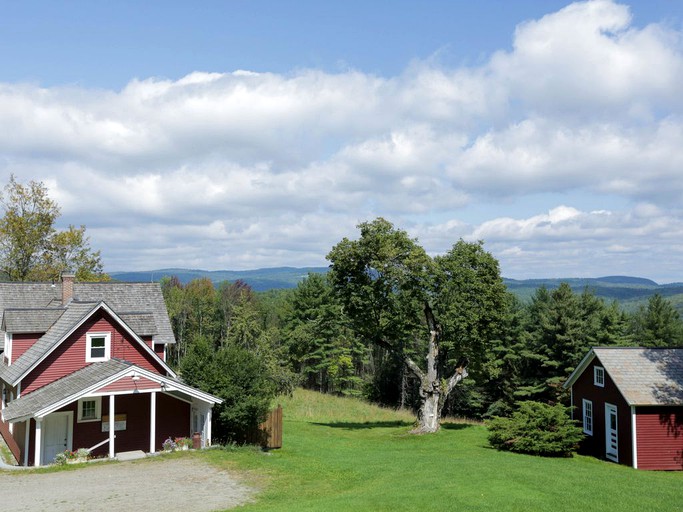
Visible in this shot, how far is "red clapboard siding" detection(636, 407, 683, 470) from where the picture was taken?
27.7 m

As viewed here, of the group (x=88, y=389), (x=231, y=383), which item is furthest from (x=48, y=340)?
(x=231, y=383)

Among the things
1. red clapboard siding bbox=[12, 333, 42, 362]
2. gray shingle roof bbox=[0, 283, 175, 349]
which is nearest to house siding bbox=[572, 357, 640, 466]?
gray shingle roof bbox=[0, 283, 175, 349]

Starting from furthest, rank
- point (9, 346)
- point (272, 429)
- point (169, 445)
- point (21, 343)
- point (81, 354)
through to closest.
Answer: point (21, 343) → point (9, 346) → point (272, 429) → point (81, 354) → point (169, 445)

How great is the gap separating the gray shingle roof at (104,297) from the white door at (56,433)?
7.87m

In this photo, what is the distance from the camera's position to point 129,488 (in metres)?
19.0

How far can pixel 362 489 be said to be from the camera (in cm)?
1864

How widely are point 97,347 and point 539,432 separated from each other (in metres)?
21.8

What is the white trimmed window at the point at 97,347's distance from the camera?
89.6 feet

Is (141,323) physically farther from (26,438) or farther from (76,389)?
(26,438)

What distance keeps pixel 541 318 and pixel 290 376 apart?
2472 cm

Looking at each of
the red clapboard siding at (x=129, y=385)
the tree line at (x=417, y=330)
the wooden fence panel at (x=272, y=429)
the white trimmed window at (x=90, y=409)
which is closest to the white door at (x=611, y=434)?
the tree line at (x=417, y=330)

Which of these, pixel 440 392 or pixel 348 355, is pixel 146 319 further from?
pixel 348 355

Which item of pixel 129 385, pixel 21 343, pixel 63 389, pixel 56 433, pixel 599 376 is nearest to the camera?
pixel 129 385

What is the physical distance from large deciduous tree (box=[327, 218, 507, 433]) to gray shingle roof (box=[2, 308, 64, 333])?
15.5 meters
